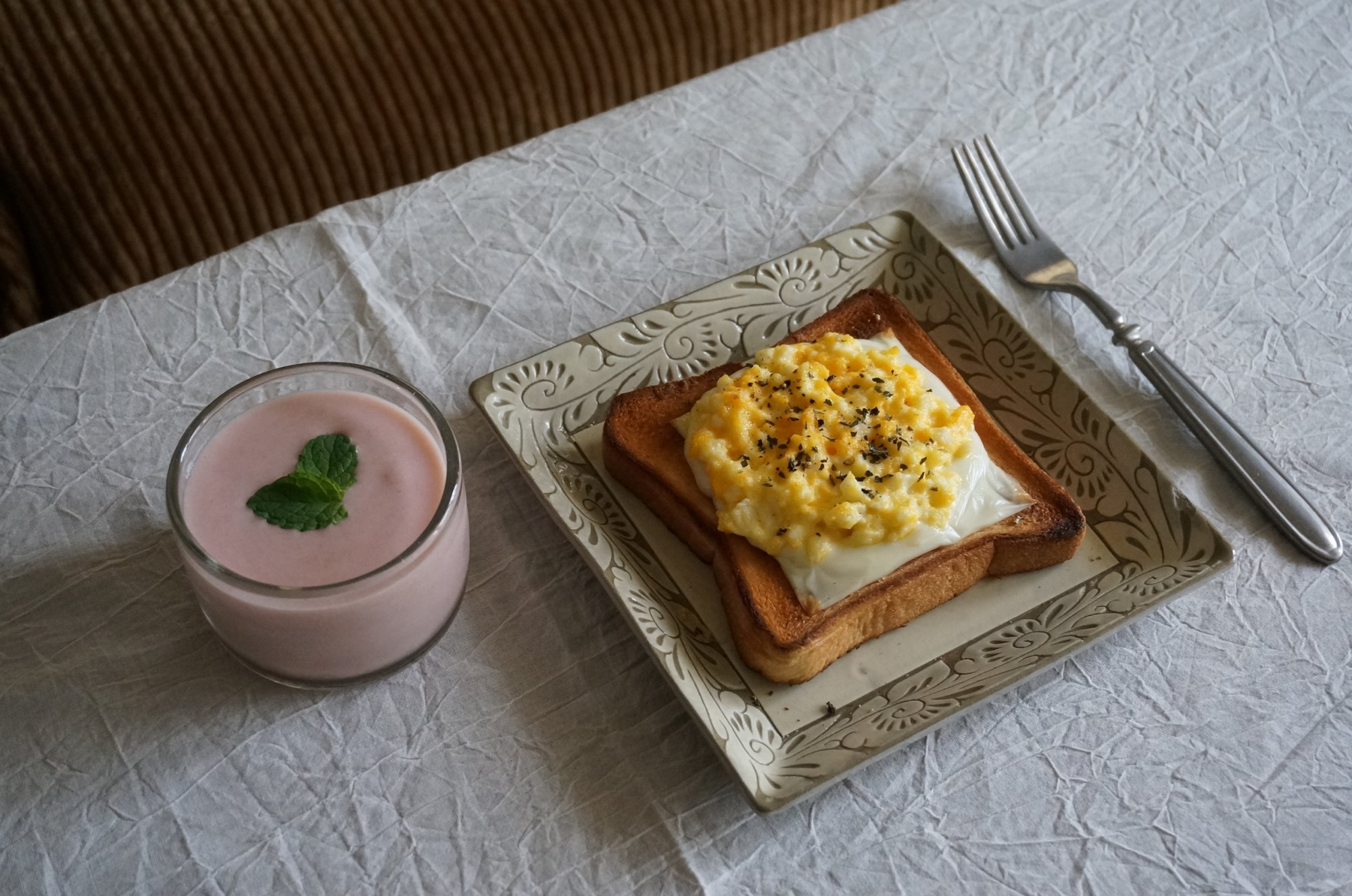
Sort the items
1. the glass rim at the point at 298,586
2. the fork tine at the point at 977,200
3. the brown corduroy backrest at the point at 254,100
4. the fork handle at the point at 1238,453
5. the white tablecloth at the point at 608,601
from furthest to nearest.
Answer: the brown corduroy backrest at the point at 254,100
the fork tine at the point at 977,200
the fork handle at the point at 1238,453
the white tablecloth at the point at 608,601
the glass rim at the point at 298,586

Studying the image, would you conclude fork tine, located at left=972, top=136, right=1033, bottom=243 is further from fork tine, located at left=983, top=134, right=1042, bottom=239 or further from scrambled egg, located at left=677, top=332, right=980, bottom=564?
scrambled egg, located at left=677, top=332, right=980, bottom=564

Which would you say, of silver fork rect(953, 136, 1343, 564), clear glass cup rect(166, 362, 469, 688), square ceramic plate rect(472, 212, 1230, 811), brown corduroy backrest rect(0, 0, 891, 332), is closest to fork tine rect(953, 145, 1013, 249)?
silver fork rect(953, 136, 1343, 564)

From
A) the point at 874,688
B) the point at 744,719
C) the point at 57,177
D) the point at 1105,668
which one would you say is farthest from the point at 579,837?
the point at 57,177

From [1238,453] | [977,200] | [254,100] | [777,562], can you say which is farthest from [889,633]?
[254,100]

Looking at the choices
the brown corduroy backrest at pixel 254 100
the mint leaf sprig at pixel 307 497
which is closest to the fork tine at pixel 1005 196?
the brown corduroy backrest at pixel 254 100

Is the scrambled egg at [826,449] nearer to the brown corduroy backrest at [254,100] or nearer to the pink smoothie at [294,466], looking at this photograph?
the pink smoothie at [294,466]

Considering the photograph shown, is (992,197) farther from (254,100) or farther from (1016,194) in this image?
(254,100)

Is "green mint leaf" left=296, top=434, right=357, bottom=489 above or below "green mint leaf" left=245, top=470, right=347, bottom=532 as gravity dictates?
above
